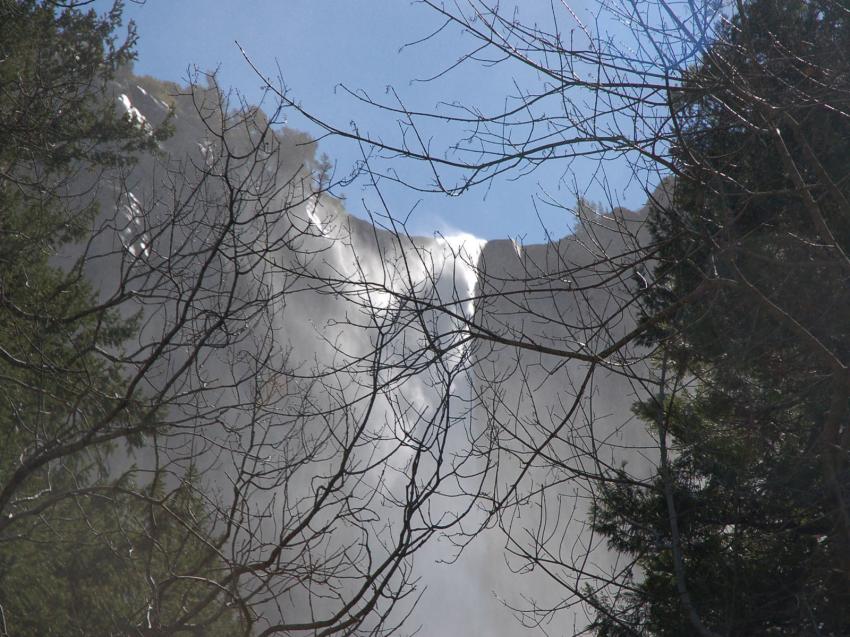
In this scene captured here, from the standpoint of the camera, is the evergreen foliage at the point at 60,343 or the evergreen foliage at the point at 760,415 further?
the evergreen foliage at the point at 60,343

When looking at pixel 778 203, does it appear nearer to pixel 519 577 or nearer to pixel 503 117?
pixel 503 117

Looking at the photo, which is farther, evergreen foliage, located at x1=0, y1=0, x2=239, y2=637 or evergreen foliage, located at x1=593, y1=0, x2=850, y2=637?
evergreen foliage, located at x1=0, y1=0, x2=239, y2=637

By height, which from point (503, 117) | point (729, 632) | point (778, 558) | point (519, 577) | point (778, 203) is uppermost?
point (519, 577)

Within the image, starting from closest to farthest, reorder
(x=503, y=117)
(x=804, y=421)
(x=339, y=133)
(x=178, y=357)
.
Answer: (x=339, y=133) → (x=503, y=117) → (x=804, y=421) → (x=178, y=357)

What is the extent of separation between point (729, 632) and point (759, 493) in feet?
3.01

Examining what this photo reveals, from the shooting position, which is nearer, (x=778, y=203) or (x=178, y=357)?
(x=778, y=203)

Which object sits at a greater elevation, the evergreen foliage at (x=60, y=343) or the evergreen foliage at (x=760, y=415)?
the evergreen foliage at (x=60, y=343)

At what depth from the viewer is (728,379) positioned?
4160mm

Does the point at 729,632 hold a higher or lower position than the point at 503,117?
lower

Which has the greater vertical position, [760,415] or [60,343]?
[60,343]

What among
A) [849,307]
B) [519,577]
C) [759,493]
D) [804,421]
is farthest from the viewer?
[519,577]

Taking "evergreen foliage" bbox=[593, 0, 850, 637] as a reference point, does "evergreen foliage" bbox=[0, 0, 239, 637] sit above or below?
above

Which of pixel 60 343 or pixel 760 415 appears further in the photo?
pixel 60 343

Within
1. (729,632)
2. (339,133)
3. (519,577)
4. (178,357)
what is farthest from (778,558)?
(519,577)
